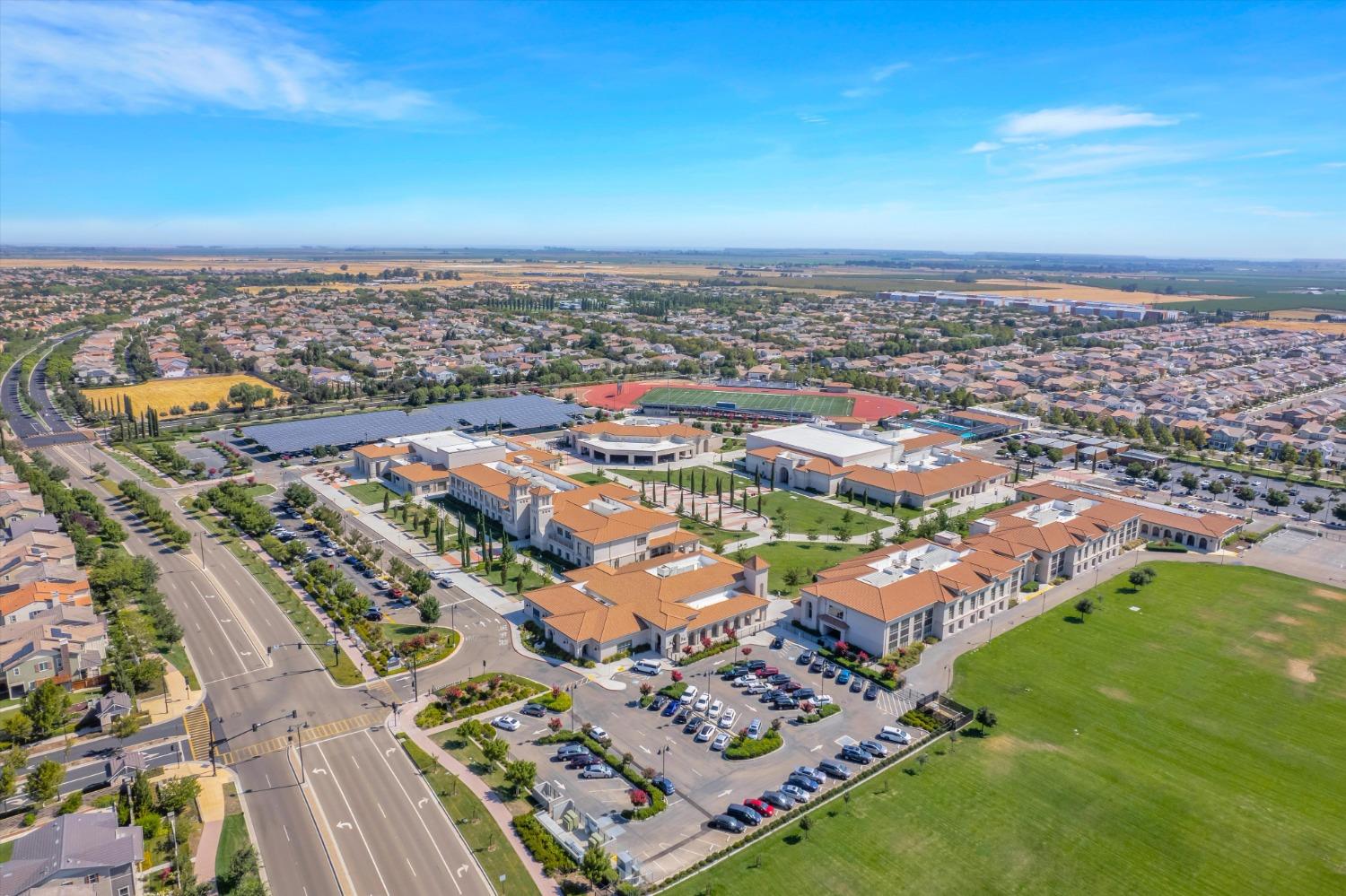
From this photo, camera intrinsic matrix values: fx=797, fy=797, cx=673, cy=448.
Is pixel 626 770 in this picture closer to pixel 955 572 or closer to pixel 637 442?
pixel 955 572

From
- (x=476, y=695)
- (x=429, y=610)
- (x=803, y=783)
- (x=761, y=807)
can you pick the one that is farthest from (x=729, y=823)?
(x=429, y=610)

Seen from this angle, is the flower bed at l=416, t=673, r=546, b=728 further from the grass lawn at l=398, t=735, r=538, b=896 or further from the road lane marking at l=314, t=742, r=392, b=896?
the road lane marking at l=314, t=742, r=392, b=896

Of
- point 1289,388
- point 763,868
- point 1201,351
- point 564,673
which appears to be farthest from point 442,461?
point 1201,351

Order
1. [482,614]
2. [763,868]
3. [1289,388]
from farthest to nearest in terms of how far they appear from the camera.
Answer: [1289,388]
[482,614]
[763,868]

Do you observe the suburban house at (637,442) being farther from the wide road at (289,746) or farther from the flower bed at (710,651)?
the flower bed at (710,651)

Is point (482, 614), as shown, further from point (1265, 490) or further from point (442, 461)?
point (1265, 490)

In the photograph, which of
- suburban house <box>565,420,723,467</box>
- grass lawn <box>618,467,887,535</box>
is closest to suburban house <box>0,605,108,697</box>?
grass lawn <box>618,467,887,535</box>
